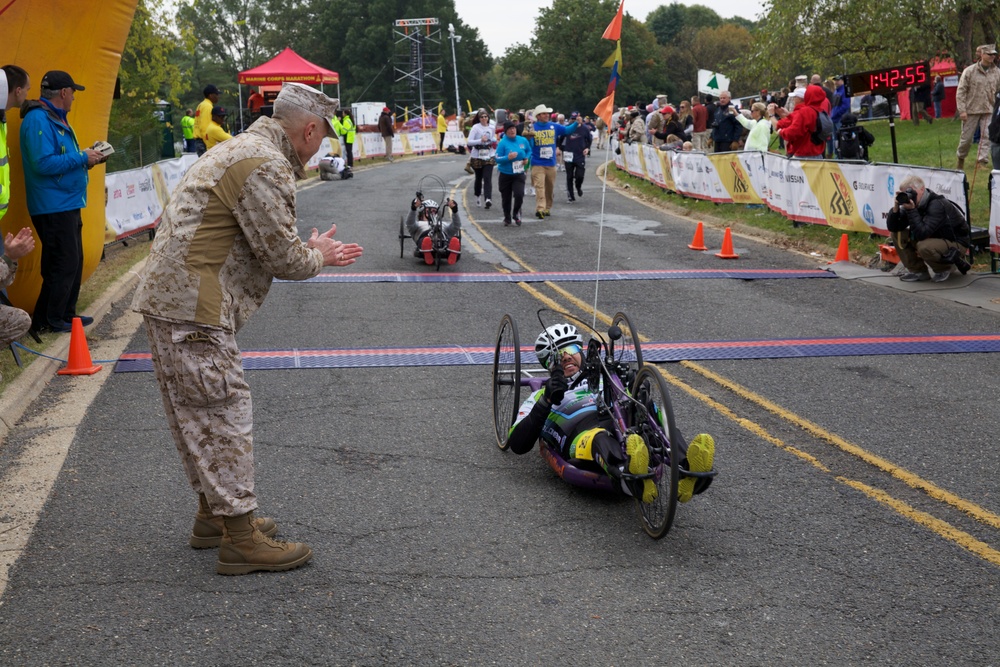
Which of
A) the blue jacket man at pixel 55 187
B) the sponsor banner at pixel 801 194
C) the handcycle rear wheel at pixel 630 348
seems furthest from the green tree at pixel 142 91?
the handcycle rear wheel at pixel 630 348

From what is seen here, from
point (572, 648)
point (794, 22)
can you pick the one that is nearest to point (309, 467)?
point (572, 648)

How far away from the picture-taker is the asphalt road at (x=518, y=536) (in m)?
4.16

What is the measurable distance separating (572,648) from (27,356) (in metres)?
6.22

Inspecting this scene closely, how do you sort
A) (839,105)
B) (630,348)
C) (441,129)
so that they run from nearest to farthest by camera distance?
(630,348) → (839,105) → (441,129)

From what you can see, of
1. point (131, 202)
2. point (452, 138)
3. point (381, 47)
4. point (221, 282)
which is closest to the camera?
point (221, 282)

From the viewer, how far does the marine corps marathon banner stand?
1369 centimetres

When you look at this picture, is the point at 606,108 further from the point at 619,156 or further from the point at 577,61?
the point at 577,61

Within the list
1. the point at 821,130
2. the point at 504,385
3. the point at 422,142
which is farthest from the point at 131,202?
the point at 422,142

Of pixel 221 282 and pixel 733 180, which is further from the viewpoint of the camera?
pixel 733 180

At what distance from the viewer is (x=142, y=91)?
25203 mm

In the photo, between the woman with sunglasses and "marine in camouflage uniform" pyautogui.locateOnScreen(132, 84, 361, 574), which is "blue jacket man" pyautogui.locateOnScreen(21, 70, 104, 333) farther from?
the woman with sunglasses

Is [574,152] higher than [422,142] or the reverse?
higher

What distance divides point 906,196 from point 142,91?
62.4ft

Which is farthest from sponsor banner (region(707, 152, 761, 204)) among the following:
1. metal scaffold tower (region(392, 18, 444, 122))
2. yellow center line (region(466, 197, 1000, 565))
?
metal scaffold tower (region(392, 18, 444, 122))
